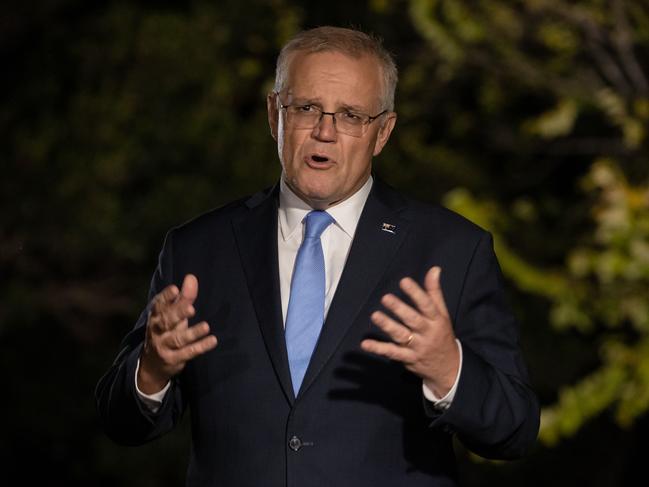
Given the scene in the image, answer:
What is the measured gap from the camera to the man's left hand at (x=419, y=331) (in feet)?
7.99

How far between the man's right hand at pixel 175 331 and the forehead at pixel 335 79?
0.48 metres

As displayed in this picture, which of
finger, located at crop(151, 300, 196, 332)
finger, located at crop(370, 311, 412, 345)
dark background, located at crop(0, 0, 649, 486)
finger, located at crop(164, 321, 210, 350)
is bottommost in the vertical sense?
dark background, located at crop(0, 0, 649, 486)

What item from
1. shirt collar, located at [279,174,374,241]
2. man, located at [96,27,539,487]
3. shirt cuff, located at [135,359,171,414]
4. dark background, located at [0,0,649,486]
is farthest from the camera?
dark background, located at [0,0,649,486]

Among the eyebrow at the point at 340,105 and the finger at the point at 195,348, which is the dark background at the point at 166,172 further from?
the finger at the point at 195,348

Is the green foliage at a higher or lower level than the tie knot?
lower

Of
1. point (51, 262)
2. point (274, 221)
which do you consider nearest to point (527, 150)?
point (51, 262)

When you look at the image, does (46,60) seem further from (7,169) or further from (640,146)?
(640,146)

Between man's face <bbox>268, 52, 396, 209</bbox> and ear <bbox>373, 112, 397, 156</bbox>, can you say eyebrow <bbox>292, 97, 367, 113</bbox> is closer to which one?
man's face <bbox>268, 52, 396, 209</bbox>

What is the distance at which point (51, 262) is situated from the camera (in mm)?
9391

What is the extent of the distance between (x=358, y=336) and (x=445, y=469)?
317 mm

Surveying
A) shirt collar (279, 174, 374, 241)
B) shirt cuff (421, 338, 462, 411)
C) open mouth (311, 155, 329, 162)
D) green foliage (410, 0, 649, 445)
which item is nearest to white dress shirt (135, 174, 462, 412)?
shirt collar (279, 174, 374, 241)

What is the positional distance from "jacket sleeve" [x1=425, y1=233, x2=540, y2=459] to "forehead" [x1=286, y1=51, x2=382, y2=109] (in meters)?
0.39

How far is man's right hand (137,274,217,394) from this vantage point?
2.55 m

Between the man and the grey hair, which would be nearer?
the man
